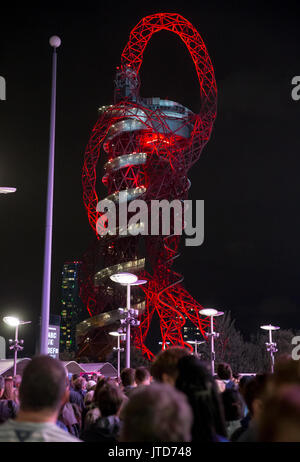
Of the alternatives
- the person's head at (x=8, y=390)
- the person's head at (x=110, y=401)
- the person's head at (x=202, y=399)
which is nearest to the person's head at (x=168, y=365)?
the person's head at (x=202, y=399)

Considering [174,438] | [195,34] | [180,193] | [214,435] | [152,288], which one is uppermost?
[195,34]

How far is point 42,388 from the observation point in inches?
125

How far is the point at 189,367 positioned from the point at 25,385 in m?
1.39

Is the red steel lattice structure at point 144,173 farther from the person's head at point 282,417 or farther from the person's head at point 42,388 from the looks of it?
the person's head at point 282,417

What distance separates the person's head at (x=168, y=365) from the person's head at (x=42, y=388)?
4.21 ft

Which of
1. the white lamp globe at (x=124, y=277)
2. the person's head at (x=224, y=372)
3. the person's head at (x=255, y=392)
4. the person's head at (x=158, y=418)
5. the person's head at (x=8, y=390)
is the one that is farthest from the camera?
the white lamp globe at (x=124, y=277)

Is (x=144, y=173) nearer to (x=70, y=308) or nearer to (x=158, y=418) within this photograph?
(x=158, y=418)

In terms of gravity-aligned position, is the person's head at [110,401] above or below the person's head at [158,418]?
below

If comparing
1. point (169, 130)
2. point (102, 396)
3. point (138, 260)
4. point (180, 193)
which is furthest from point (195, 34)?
point (102, 396)

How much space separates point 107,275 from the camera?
41.7 metres

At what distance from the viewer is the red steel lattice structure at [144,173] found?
42438 millimetres

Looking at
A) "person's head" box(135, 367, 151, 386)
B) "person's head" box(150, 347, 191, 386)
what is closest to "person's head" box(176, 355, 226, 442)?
"person's head" box(150, 347, 191, 386)

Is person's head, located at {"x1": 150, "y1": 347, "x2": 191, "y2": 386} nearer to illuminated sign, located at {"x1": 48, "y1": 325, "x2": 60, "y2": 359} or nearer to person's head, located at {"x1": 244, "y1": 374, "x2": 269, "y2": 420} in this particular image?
person's head, located at {"x1": 244, "y1": 374, "x2": 269, "y2": 420}

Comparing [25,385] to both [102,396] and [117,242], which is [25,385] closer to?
[102,396]
